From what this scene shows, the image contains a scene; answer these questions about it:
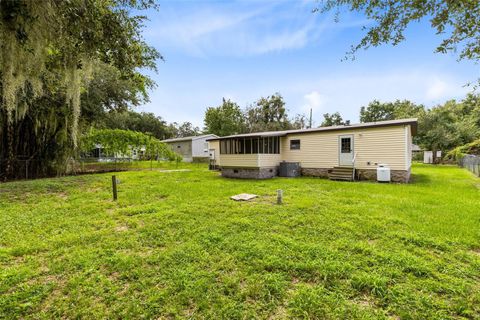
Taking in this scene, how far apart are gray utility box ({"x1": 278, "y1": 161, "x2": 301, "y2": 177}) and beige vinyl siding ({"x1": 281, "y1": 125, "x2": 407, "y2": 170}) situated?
0.48 meters

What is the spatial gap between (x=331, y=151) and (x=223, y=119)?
21.0 m

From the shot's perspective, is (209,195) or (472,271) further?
(209,195)

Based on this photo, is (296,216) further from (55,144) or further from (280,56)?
(55,144)

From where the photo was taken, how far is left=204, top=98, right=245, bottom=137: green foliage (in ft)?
99.0

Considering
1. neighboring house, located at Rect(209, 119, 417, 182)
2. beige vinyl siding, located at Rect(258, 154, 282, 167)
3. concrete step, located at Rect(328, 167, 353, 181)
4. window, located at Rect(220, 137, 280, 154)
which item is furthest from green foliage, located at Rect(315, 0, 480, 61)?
window, located at Rect(220, 137, 280, 154)

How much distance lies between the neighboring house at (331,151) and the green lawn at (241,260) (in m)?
4.57

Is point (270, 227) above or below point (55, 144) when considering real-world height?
below

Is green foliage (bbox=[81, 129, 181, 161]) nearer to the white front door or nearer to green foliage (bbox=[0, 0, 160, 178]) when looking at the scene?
green foliage (bbox=[0, 0, 160, 178])

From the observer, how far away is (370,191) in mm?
7387

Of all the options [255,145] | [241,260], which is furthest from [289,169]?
[241,260]

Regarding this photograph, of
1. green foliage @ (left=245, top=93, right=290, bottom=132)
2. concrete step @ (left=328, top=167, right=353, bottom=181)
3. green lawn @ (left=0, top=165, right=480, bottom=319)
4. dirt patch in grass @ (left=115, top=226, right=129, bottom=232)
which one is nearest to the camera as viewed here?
green lawn @ (left=0, top=165, right=480, bottom=319)

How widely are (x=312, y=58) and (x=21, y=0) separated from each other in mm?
8906

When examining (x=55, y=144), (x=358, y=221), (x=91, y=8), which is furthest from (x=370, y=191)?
(x=55, y=144)

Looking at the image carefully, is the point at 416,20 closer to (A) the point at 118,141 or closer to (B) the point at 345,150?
(B) the point at 345,150
